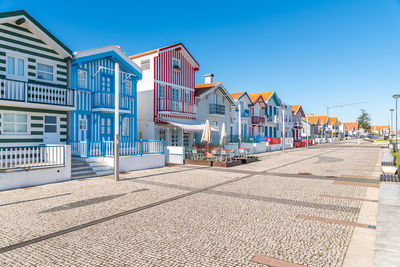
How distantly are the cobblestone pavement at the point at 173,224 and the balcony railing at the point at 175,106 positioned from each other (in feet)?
38.1

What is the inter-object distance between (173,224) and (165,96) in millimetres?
17300

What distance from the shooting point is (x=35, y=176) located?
1082 centimetres

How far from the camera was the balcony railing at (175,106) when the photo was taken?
A: 71.2 ft

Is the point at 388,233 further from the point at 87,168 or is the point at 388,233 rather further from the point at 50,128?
the point at 50,128

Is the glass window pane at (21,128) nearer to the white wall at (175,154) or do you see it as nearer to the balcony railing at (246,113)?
the white wall at (175,154)

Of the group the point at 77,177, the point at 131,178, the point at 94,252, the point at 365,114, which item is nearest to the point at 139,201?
the point at 94,252

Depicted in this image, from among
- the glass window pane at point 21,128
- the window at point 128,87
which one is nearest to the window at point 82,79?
the window at point 128,87

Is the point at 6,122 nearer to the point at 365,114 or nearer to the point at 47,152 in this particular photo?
the point at 47,152

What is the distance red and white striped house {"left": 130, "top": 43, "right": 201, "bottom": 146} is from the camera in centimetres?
2133

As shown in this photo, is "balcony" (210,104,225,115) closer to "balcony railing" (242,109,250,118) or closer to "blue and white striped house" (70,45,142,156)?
"balcony railing" (242,109,250,118)

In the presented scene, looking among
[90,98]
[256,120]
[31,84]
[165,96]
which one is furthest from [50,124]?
[256,120]

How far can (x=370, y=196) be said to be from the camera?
9094mm

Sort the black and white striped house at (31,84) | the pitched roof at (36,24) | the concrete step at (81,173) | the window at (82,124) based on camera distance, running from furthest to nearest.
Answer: the window at (82,124), the black and white striped house at (31,84), the pitched roof at (36,24), the concrete step at (81,173)

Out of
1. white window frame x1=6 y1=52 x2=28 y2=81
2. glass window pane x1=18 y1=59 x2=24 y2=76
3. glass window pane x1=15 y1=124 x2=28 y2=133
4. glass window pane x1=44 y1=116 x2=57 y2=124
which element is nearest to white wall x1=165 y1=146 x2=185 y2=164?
glass window pane x1=44 y1=116 x2=57 y2=124
